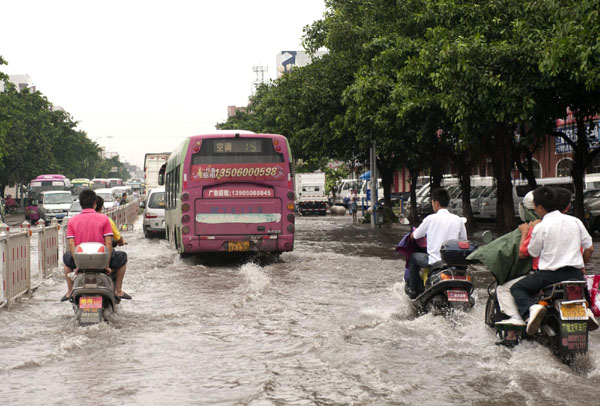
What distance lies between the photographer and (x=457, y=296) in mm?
8430

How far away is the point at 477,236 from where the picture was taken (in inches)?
1068

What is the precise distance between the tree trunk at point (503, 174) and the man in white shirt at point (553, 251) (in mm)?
16209

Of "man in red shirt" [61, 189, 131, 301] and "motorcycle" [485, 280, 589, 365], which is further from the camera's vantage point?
"man in red shirt" [61, 189, 131, 301]

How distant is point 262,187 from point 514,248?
33.4 feet

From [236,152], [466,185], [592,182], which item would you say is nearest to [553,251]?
[236,152]

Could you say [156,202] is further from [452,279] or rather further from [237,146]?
[452,279]

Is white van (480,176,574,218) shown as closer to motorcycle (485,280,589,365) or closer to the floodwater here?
the floodwater

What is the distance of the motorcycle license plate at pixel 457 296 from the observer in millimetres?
8414

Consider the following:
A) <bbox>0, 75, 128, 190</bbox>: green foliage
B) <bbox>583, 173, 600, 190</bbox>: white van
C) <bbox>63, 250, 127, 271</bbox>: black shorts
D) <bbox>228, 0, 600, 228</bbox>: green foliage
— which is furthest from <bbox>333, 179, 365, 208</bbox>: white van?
<bbox>63, 250, 127, 271</bbox>: black shorts

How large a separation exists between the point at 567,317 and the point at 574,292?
224mm

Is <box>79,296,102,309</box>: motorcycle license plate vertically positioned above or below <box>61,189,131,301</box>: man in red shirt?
below

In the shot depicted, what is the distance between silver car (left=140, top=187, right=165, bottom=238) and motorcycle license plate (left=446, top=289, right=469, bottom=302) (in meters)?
20.0

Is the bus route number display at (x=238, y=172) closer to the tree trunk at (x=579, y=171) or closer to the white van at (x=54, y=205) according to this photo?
the tree trunk at (x=579, y=171)

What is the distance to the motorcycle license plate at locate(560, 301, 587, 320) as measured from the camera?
21.4 feet
